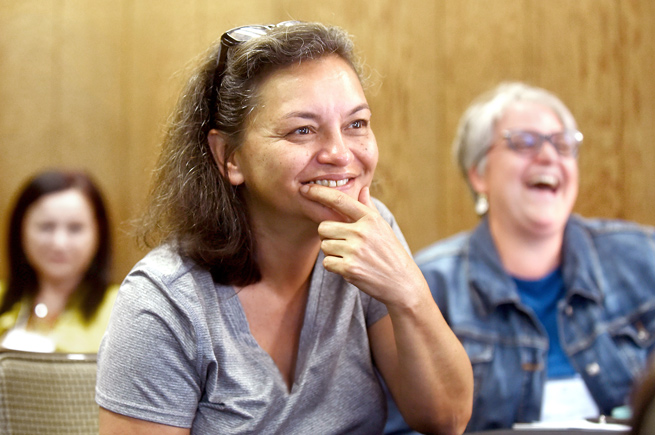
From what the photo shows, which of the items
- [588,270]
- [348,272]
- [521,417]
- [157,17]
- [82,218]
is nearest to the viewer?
[348,272]

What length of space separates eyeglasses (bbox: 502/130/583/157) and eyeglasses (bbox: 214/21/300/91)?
1.25 m

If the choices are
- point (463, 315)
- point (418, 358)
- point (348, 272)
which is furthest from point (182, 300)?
point (463, 315)

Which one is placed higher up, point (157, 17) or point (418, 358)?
point (157, 17)

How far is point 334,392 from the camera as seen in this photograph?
1243 mm

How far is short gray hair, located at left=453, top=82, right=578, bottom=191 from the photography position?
7.54 feet

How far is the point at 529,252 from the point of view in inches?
87.6

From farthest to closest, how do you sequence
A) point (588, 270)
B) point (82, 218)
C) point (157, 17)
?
point (157, 17) → point (82, 218) → point (588, 270)

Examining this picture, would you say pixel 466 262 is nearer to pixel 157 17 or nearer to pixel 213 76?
pixel 213 76

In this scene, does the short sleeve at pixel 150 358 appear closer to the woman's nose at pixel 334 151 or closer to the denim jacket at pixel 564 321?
the woman's nose at pixel 334 151

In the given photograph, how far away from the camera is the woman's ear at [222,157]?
1.26 metres

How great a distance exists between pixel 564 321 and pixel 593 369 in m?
0.16

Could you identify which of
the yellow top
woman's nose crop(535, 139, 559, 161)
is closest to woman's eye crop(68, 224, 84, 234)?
the yellow top

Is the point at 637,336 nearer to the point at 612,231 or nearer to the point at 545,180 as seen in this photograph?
the point at 612,231

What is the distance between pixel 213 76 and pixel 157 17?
6.39 feet
